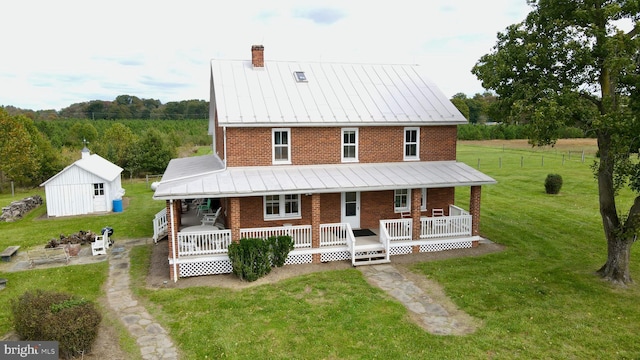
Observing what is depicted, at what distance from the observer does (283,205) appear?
58.3 ft

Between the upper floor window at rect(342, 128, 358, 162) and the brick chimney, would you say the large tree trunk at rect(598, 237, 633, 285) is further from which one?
the brick chimney

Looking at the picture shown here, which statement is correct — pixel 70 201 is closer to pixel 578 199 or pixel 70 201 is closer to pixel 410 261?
pixel 410 261

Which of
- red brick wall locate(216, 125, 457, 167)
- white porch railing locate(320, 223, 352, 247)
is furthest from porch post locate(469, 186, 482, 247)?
white porch railing locate(320, 223, 352, 247)

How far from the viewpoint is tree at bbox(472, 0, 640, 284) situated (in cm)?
1208

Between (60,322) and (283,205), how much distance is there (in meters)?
9.40

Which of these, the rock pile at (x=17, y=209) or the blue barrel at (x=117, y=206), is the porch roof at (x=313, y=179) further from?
the rock pile at (x=17, y=209)

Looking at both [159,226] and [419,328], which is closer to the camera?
[419,328]

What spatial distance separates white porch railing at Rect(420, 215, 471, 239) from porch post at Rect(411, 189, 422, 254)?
0.35 m

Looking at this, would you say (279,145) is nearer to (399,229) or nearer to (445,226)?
(399,229)

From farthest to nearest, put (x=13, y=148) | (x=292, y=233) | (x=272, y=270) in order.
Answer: (x=13, y=148) → (x=292, y=233) → (x=272, y=270)

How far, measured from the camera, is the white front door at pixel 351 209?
60.7 ft

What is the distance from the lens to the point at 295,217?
17.9m

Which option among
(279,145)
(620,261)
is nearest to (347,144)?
(279,145)

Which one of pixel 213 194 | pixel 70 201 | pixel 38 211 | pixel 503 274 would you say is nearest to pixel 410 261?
pixel 503 274
